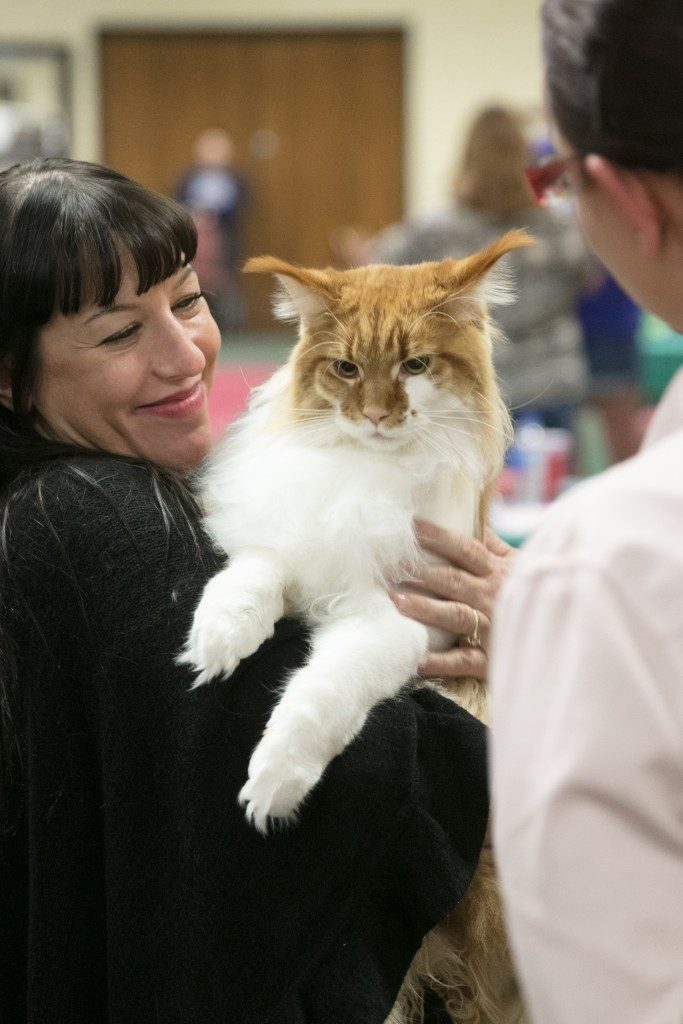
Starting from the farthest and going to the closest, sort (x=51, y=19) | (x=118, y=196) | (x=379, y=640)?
1. (x=51, y=19)
2. (x=118, y=196)
3. (x=379, y=640)

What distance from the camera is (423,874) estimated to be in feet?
4.05

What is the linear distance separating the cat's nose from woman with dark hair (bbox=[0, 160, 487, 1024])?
0.29 m

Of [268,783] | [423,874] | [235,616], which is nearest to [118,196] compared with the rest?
[235,616]

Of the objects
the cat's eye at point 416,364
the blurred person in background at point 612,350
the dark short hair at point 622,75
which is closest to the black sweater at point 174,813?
the cat's eye at point 416,364

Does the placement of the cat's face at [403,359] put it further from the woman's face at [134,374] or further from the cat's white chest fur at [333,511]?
the woman's face at [134,374]

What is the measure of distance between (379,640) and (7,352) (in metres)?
0.66

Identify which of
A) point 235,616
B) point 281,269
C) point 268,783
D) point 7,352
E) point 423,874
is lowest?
point 423,874

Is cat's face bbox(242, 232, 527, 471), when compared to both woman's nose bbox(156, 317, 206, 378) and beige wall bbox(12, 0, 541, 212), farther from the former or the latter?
beige wall bbox(12, 0, 541, 212)

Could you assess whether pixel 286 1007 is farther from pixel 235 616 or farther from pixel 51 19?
pixel 51 19

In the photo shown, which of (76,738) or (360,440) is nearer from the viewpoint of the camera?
(76,738)

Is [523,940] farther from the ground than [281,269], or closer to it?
closer to it

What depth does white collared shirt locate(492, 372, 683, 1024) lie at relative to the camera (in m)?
0.67

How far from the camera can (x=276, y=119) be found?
408 inches

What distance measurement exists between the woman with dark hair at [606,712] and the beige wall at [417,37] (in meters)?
9.37
